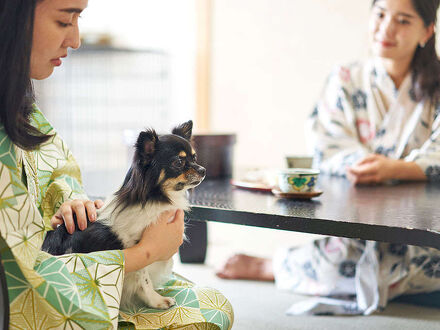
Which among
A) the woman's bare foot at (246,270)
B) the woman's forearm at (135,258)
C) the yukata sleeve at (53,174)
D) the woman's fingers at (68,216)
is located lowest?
the woman's bare foot at (246,270)

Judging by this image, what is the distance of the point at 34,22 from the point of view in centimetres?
112

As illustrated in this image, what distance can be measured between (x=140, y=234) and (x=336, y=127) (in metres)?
1.26

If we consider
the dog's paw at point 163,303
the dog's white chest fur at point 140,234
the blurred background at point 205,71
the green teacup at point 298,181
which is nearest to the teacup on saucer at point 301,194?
the green teacup at point 298,181

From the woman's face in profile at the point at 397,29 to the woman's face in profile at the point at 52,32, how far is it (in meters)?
1.41

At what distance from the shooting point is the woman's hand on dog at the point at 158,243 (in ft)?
4.16

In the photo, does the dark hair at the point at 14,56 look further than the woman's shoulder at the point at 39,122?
No

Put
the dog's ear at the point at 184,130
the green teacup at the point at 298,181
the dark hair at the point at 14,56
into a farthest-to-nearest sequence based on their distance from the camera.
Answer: the green teacup at the point at 298,181 → the dog's ear at the point at 184,130 → the dark hair at the point at 14,56

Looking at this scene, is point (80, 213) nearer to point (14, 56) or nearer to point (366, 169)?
point (14, 56)

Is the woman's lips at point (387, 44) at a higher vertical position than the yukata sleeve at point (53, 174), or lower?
higher

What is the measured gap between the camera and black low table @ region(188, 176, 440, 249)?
1.32 metres

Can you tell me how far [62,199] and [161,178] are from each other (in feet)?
1.04

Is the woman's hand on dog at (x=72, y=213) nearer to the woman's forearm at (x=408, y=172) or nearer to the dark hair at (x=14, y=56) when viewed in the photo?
the dark hair at (x=14, y=56)

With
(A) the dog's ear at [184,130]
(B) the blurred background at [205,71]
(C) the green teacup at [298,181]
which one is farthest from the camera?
(B) the blurred background at [205,71]

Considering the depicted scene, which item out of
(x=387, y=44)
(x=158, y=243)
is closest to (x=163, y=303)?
(x=158, y=243)
